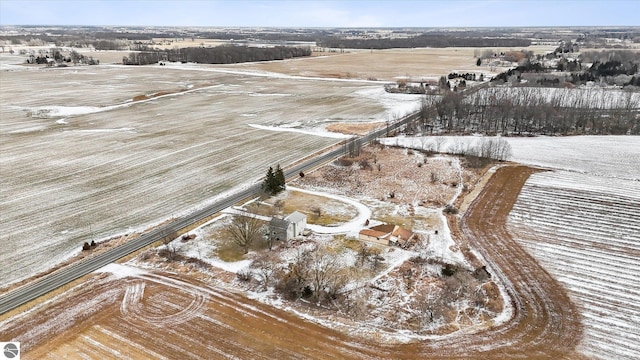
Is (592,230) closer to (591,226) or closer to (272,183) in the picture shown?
(591,226)

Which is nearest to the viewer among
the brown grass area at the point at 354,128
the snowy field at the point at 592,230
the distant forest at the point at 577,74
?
the snowy field at the point at 592,230

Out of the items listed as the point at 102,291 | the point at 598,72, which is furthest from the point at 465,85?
the point at 102,291

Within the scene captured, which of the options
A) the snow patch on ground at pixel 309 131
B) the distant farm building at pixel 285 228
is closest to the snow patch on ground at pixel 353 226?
the distant farm building at pixel 285 228

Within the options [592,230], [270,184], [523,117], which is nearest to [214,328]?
[270,184]

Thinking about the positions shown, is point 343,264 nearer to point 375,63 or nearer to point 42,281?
point 42,281

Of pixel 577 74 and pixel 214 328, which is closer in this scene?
pixel 214 328

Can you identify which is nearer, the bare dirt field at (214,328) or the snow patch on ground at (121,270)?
the bare dirt field at (214,328)

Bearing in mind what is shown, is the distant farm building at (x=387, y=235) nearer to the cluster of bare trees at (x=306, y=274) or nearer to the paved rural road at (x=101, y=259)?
the cluster of bare trees at (x=306, y=274)
